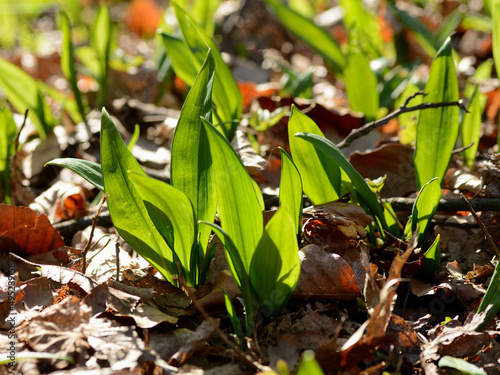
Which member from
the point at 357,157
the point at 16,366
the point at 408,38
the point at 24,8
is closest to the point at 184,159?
the point at 16,366

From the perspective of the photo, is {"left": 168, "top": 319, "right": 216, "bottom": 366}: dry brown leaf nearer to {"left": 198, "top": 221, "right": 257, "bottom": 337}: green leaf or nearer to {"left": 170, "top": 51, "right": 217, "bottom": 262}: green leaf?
{"left": 198, "top": 221, "right": 257, "bottom": 337}: green leaf

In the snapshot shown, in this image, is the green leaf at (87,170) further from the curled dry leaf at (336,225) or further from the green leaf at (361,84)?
the green leaf at (361,84)

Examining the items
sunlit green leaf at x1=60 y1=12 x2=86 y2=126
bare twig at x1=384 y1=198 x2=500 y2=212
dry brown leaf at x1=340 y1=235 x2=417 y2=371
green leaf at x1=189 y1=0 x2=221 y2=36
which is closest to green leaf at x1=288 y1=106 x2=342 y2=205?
bare twig at x1=384 y1=198 x2=500 y2=212

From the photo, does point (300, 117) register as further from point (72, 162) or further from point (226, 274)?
point (72, 162)

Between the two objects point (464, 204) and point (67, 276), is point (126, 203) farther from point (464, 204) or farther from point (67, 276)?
point (464, 204)

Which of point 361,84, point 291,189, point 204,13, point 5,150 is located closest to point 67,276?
point 291,189
